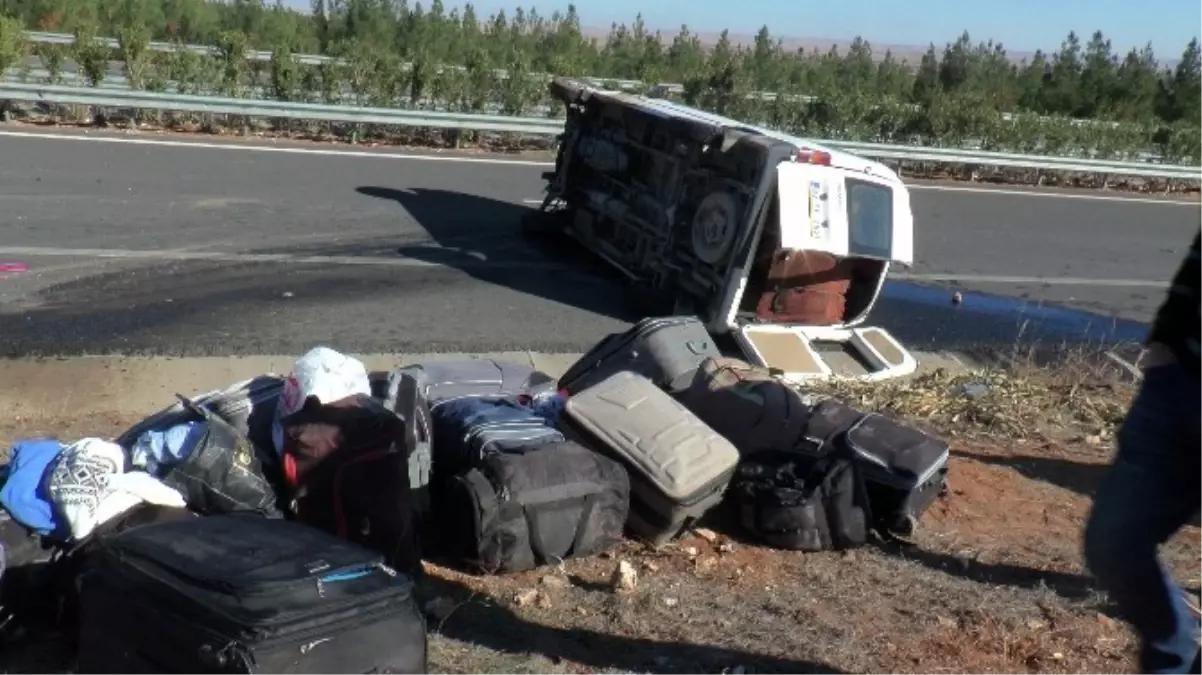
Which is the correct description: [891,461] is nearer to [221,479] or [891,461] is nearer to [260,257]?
[221,479]

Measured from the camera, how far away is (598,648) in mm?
4246

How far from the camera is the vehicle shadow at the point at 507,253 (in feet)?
33.1

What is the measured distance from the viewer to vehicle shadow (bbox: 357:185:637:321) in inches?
397

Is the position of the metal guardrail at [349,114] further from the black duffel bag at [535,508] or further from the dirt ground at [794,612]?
the black duffel bag at [535,508]

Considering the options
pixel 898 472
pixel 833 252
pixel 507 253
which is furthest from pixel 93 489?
pixel 507 253

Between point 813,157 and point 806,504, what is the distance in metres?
3.65

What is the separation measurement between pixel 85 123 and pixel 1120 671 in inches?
553

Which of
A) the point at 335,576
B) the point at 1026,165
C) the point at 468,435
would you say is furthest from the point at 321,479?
the point at 1026,165

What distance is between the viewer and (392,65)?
18766mm

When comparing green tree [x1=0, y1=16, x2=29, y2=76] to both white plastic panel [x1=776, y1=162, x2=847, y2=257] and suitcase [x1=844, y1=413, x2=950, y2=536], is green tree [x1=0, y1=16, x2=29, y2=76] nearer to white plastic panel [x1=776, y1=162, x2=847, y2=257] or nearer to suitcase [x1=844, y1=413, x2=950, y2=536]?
white plastic panel [x1=776, y1=162, x2=847, y2=257]

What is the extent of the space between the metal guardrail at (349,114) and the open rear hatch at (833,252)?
23.7 ft

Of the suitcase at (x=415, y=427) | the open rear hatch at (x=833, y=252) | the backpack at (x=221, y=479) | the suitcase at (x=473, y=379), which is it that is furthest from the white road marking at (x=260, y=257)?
the backpack at (x=221, y=479)

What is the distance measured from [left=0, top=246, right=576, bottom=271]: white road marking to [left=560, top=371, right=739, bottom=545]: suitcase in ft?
17.3

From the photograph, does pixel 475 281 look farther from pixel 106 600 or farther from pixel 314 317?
pixel 106 600
